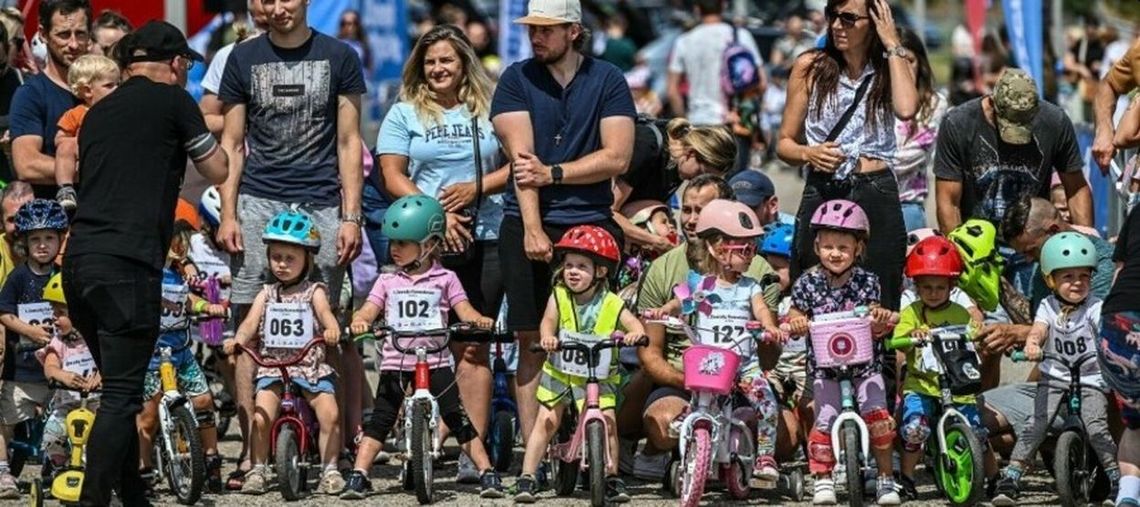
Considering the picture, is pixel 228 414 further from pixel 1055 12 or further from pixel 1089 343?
pixel 1055 12

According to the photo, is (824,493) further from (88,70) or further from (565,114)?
(88,70)

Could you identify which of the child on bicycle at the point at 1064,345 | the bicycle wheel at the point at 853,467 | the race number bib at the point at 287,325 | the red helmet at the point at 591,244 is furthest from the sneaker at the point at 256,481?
the child on bicycle at the point at 1064,345

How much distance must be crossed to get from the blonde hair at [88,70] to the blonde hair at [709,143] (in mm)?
3028

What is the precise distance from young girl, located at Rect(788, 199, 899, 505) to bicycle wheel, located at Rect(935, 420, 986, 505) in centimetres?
24

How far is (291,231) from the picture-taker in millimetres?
10141

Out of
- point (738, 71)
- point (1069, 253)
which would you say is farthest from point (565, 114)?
point (738, 71)

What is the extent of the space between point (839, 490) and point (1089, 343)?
1331mm

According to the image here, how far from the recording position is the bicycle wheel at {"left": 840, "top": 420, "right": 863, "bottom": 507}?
948cm

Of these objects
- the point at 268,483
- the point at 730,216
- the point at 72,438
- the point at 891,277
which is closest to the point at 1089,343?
the point at 891,277

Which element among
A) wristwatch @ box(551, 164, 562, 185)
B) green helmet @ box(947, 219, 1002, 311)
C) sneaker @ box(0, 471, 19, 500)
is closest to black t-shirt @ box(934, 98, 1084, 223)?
green helmet @ box(947, 219, 1002, 311)

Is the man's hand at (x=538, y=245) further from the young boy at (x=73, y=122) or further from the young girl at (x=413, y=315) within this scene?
the young boy at (x=73, y=122)

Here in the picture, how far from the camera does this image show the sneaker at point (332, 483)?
1023cm

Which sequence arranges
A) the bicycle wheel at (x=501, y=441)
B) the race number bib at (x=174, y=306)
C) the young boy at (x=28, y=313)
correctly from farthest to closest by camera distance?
the bicycle wheel at (x=501, y=441) → the young boy at (x=28, y=313) → the race number bib at (x=174, y=306)

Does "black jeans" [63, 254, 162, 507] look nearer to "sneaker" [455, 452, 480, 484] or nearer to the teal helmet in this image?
the teal helmet
